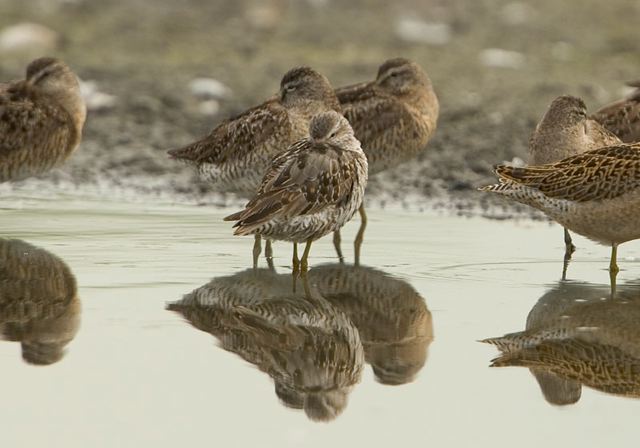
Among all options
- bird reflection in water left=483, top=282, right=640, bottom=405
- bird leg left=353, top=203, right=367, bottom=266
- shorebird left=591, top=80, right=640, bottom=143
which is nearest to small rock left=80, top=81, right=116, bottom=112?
bird leg left=353, top=203, right=367, bottom=266

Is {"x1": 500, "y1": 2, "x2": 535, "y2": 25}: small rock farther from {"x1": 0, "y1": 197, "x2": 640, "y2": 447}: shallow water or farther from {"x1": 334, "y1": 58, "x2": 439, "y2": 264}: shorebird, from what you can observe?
{"x1": 0, "y1": 197, "x2": 640, "y2": 447}: shallow water

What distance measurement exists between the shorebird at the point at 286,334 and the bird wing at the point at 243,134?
2.13 meters

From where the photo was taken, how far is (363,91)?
1144 cm

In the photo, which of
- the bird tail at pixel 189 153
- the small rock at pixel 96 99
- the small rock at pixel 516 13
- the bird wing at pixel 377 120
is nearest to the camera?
the bird tail at pixel 189 153

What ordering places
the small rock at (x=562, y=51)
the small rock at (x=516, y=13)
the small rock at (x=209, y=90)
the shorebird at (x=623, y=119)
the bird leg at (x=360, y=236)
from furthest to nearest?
the small rock at (x=516, y=13) < the small rock at (x=562, y=51) < the small rock at (x=209, y=90) < the shorebird at (x=623, y=119) < the bird leg at (x=360, y=236)

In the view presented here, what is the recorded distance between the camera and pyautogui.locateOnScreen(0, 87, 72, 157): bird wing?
1087cm

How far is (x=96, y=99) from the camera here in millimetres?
14875

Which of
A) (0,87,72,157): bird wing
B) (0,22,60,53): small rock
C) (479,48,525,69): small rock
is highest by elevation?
(479,48,525,69): small rock

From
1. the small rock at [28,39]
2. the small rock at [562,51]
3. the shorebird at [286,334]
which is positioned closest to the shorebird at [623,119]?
the shorebird at [286,334]

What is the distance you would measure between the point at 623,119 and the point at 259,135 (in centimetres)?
278

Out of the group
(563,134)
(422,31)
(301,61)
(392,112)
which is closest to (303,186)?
(563,134)

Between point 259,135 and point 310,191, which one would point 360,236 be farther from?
point 310,191

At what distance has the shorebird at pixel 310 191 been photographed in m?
8.18

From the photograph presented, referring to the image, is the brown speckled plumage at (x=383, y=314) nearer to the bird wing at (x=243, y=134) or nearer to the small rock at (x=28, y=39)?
the bird wing at (x=243, y=134)
